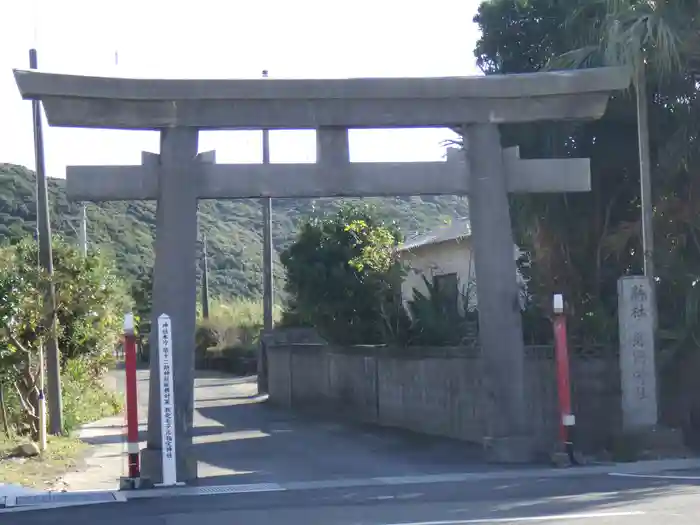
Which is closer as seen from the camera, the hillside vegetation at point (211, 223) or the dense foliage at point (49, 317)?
the dense foliage at point (49, 317)

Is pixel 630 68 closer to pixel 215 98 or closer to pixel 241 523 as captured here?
pixel 215 98

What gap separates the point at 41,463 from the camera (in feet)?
55.4

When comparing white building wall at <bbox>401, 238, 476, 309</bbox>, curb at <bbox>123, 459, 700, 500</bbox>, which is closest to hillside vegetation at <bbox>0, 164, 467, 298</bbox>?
white building wall at <bbox>401, 238, 476, 309</bbox>

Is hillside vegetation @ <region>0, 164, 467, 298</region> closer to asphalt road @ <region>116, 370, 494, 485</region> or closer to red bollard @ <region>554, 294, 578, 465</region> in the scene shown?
asphalt road @ <region>116, 370, 494, 485</region>

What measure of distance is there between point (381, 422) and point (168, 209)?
10.1 m

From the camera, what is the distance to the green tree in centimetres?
2516

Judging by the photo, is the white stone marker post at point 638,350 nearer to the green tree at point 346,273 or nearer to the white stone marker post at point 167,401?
the white stone marker post at point 167,401

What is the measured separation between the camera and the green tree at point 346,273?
25.2m

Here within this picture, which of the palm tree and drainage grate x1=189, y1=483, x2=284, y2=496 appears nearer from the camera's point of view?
drainage grate x1=189, y1=483, x2=284, y2=496

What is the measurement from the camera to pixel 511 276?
1636cm

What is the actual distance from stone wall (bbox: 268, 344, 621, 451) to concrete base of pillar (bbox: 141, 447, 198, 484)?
5.53 meters

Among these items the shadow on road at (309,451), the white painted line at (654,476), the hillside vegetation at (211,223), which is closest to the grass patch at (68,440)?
the shadow on road at (309,451)

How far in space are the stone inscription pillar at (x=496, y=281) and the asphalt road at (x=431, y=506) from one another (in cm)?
260

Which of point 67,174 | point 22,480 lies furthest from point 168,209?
point 22,480
